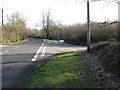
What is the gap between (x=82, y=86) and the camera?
519cm

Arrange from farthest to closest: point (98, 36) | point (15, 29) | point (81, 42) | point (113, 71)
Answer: point (15, 29) < point (81, 42) < point (98, 36) < point (113, 71)

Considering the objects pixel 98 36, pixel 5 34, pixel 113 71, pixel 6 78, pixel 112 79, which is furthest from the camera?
pixel 5 34

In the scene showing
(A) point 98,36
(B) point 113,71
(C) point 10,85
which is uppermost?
(A) point 98,36

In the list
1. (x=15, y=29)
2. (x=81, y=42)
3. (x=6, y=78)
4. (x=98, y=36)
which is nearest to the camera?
(x=6, y=78)

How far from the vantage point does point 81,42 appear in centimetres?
3575

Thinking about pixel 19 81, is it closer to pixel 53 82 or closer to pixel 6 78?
pixel 6 78

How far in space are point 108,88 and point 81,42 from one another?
102 feet

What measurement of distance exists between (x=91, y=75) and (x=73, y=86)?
148cm

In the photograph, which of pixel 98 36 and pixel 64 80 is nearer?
pixel 64 80

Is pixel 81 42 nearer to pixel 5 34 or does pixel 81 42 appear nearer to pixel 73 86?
pixel 5 34

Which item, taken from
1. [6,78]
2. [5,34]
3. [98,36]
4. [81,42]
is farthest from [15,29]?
[6,78]

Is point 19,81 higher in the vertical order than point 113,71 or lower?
lower

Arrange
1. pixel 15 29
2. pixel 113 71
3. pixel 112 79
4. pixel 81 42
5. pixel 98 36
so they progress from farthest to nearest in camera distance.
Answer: pixel 15 29 → pixel 81 42 → pixel 98 36 → pixel 113 71 → pixel 112 79

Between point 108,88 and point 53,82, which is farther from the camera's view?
point 53,82
